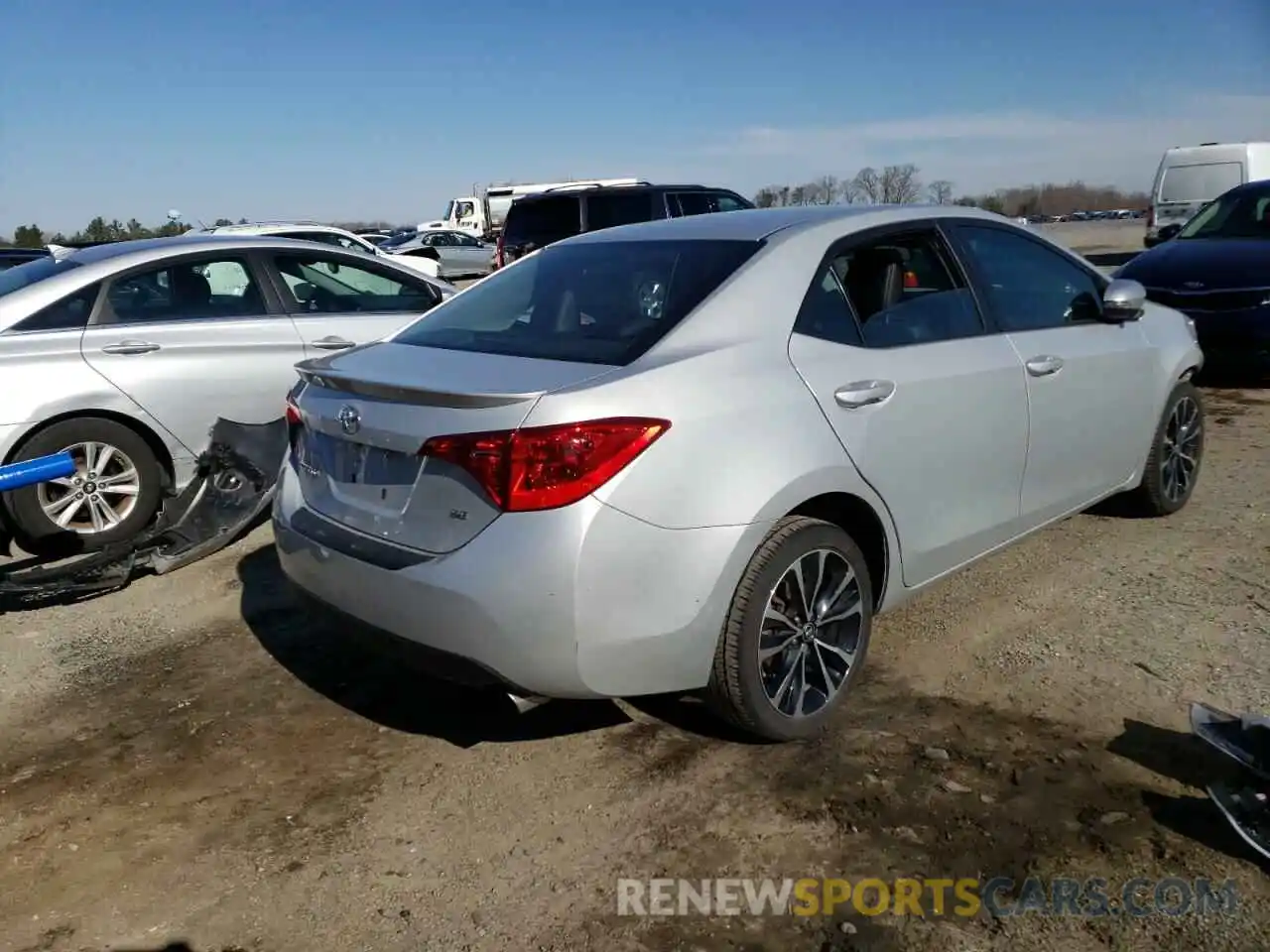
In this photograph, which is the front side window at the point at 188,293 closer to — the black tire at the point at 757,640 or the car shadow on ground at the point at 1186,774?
the black tire at the point at 757,640

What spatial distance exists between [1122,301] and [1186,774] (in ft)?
7.42

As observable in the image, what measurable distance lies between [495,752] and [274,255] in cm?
400

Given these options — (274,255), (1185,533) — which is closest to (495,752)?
(1185,533)

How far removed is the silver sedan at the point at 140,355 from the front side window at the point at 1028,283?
3696mm

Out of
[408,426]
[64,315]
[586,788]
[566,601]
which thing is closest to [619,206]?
[64,315]

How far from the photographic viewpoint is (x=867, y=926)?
248cm

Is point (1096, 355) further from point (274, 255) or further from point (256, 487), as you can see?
point (274, 255)

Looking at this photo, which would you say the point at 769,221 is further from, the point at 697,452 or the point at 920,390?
the point at 697,452

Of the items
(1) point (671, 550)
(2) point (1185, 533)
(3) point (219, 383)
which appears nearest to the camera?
(1) point (671, 550)

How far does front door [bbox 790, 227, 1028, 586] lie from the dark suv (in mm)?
9573

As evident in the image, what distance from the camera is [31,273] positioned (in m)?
5.79

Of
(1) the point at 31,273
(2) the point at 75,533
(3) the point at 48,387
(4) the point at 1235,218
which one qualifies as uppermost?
(1) the point at 31,273

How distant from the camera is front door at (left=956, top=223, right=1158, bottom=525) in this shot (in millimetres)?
4094

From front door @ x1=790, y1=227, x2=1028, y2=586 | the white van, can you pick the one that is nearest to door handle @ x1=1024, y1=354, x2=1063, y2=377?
front door @ x1=790, y1=227, x2=1028, y2=586
